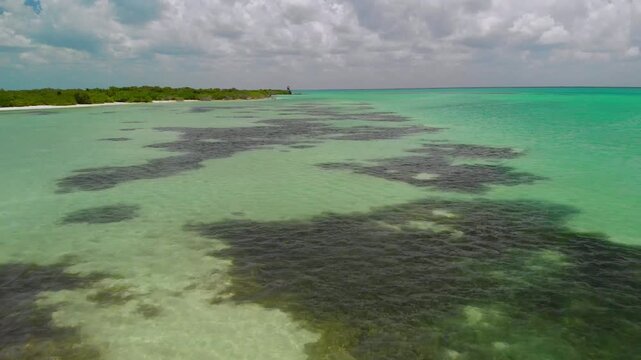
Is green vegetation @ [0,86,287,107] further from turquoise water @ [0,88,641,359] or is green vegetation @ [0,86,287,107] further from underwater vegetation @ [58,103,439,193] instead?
turquoise water @ [0,88,641,359]

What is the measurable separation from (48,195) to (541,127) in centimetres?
4126

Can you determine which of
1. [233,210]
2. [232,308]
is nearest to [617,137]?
[233,210]

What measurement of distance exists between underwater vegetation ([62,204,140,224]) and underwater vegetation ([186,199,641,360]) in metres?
2.84

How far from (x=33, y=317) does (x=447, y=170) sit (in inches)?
717

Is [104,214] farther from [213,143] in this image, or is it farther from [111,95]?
[111,95]

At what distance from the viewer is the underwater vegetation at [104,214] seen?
14805 mm

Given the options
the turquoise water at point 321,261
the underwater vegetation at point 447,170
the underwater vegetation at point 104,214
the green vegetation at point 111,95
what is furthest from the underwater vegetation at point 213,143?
the green vegetation at point 111,95

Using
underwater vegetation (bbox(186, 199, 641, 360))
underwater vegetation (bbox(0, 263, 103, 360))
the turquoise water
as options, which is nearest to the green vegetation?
the turquoise water

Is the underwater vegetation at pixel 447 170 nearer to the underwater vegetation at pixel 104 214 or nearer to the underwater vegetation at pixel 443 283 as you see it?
the underwater vegetation at pixel 443 283

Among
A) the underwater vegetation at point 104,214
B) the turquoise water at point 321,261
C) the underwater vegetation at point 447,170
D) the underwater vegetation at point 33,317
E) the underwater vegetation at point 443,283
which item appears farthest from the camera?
the underwater vegetation at point 447,170

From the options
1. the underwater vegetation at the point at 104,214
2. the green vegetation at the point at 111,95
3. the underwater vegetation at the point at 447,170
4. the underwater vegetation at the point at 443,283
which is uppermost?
the green vegetation at the point at 111,95

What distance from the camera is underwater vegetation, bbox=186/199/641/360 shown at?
7.91 metres

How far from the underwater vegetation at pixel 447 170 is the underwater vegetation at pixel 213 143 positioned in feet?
26.3

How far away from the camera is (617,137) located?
3609 cm
